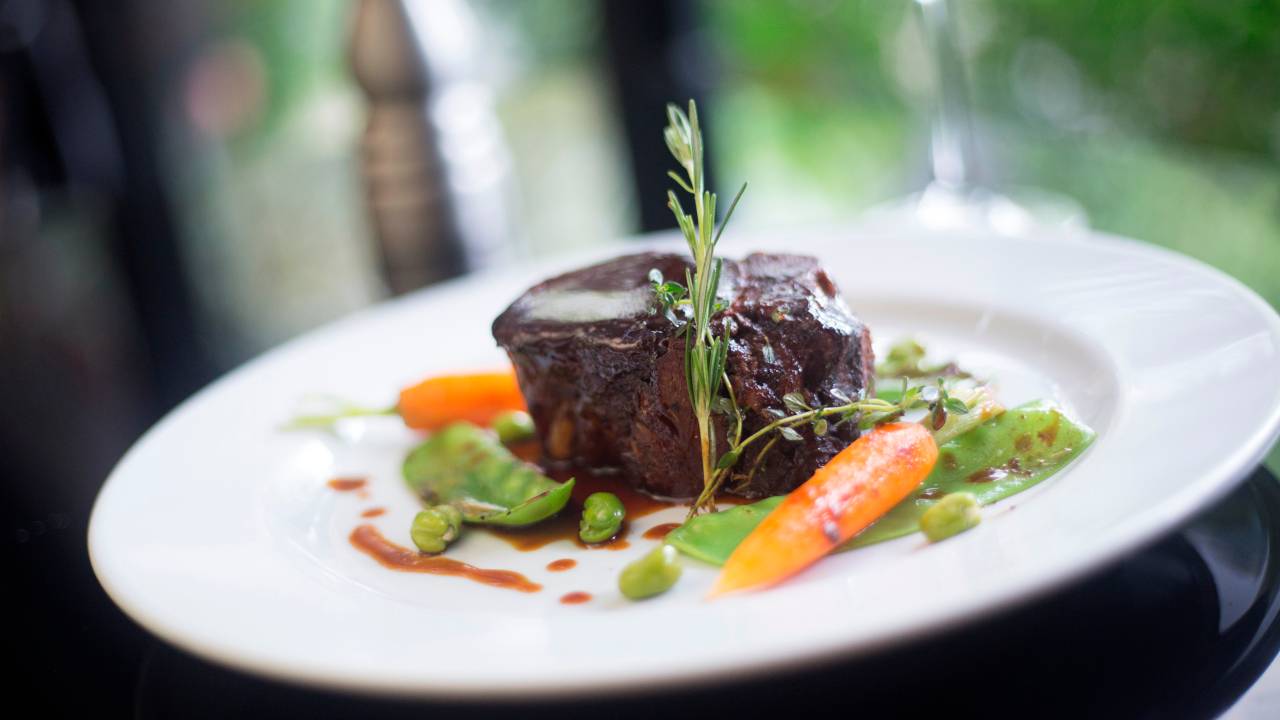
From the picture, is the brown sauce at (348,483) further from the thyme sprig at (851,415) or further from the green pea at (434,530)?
the thyme sprig at (851,415)

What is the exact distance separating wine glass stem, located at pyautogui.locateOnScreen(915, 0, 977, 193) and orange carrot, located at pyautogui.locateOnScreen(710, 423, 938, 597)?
1.70 m

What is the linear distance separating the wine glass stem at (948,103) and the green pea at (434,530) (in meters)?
2.15

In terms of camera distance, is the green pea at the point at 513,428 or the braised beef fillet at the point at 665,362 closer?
the braised beef fillet at the point at 665,362

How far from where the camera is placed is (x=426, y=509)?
2.30 m

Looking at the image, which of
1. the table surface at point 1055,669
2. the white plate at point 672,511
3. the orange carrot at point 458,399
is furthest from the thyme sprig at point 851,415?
the orange carrot at point 458,399

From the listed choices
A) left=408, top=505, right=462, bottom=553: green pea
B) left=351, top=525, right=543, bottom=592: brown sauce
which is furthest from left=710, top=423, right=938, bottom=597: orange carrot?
left=408, top=505, right=462, bottom=553: green pea

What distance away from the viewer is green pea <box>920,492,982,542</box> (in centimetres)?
177

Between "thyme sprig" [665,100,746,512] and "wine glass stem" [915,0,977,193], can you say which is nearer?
"thyme sprig" [665,100,746,512]

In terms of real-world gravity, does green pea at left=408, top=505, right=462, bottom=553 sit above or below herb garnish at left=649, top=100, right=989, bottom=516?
below

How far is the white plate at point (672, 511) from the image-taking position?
140 cm

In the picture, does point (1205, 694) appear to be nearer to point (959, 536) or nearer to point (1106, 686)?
point (1106, 686)

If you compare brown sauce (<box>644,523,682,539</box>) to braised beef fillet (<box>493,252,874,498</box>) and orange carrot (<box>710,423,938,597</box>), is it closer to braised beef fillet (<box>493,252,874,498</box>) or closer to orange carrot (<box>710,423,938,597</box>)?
braised beef fillet (<box>493,252,874,498</box>)

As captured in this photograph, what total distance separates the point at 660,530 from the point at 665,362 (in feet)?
1.13

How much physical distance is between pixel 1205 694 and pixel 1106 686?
13cm
